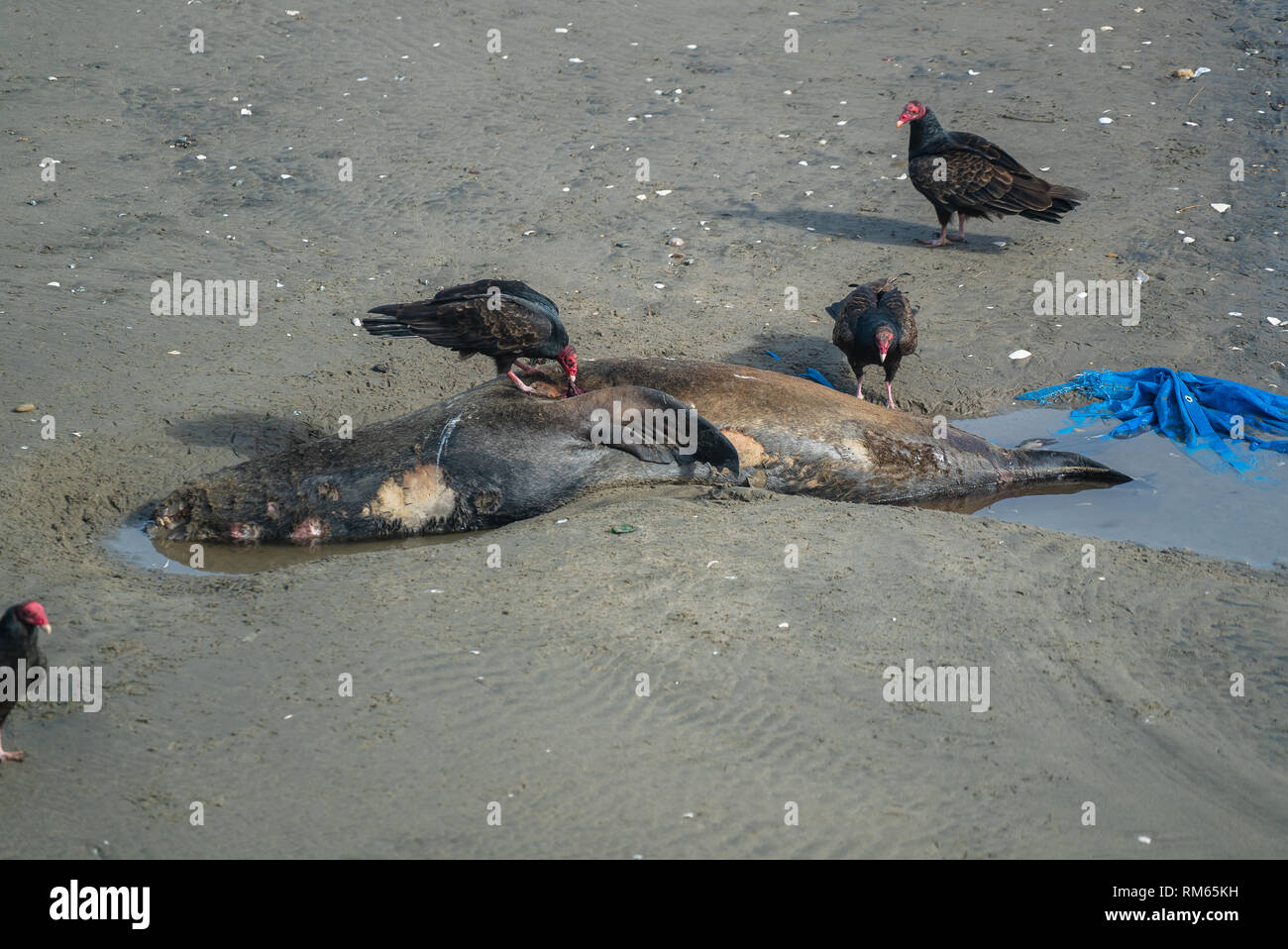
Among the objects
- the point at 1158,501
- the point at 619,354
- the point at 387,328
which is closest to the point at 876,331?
the point at 619,354

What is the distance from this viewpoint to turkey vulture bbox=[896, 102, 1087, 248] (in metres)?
9.09

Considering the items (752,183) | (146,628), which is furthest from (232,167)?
(146,628)

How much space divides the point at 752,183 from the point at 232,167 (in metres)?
4.75

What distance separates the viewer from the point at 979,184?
9.11 metres

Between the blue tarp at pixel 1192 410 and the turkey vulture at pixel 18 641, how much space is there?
20.3ft

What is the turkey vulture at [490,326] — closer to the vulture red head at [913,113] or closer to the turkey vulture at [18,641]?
the turkey vulture at [18,641]

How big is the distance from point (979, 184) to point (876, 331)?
2.75 m

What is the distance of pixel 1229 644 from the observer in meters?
4.74

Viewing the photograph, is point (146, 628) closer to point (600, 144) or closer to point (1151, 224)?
point (600, 144)

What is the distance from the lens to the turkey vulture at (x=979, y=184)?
29.8 ft

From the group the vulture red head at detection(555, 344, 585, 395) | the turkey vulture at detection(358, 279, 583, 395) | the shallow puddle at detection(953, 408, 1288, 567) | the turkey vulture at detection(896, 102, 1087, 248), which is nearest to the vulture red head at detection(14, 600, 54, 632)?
the turkey vulture at detection(358, 279, 583, 395)

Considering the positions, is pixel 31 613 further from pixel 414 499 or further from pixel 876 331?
pixel 876 331

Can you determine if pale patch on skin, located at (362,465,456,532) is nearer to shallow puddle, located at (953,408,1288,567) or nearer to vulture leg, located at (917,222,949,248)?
shallow puddle, located at (953,408,1288,567)

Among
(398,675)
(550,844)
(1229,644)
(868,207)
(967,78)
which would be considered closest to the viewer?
(550,844)
